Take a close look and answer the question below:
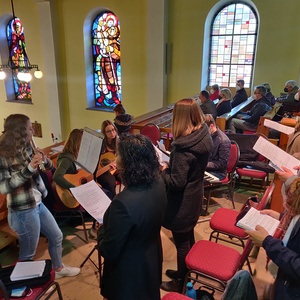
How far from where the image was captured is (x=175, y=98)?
27.4 ft

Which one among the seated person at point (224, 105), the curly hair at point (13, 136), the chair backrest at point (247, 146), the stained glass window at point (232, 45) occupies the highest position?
the stained glass window at point (232, 45)

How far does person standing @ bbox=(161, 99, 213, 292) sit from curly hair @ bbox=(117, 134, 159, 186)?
56cm

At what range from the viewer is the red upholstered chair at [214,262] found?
77.6 inches

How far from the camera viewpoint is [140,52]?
8.27 m

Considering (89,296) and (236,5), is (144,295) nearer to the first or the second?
(89,296)

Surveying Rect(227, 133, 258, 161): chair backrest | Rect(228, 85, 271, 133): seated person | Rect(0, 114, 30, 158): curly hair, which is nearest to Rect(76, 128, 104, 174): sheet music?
Rect(0, 114, 30, 158): curly hair

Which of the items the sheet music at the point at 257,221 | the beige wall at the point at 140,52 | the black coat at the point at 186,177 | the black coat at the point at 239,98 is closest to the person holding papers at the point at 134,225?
the black coat at the point at 186,177

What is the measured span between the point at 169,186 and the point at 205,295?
80 cm

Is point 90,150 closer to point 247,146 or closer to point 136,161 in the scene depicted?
point 136,161

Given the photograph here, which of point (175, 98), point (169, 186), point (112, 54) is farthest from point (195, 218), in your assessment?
point (112, 54)

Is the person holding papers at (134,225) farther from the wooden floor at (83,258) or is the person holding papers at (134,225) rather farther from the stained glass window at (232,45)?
the stained glass window at (232,45)

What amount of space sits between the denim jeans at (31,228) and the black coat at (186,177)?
3.09 ft

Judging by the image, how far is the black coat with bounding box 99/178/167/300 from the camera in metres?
1.41

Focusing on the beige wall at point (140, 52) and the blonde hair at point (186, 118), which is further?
the beige wall at point (140, 52)
